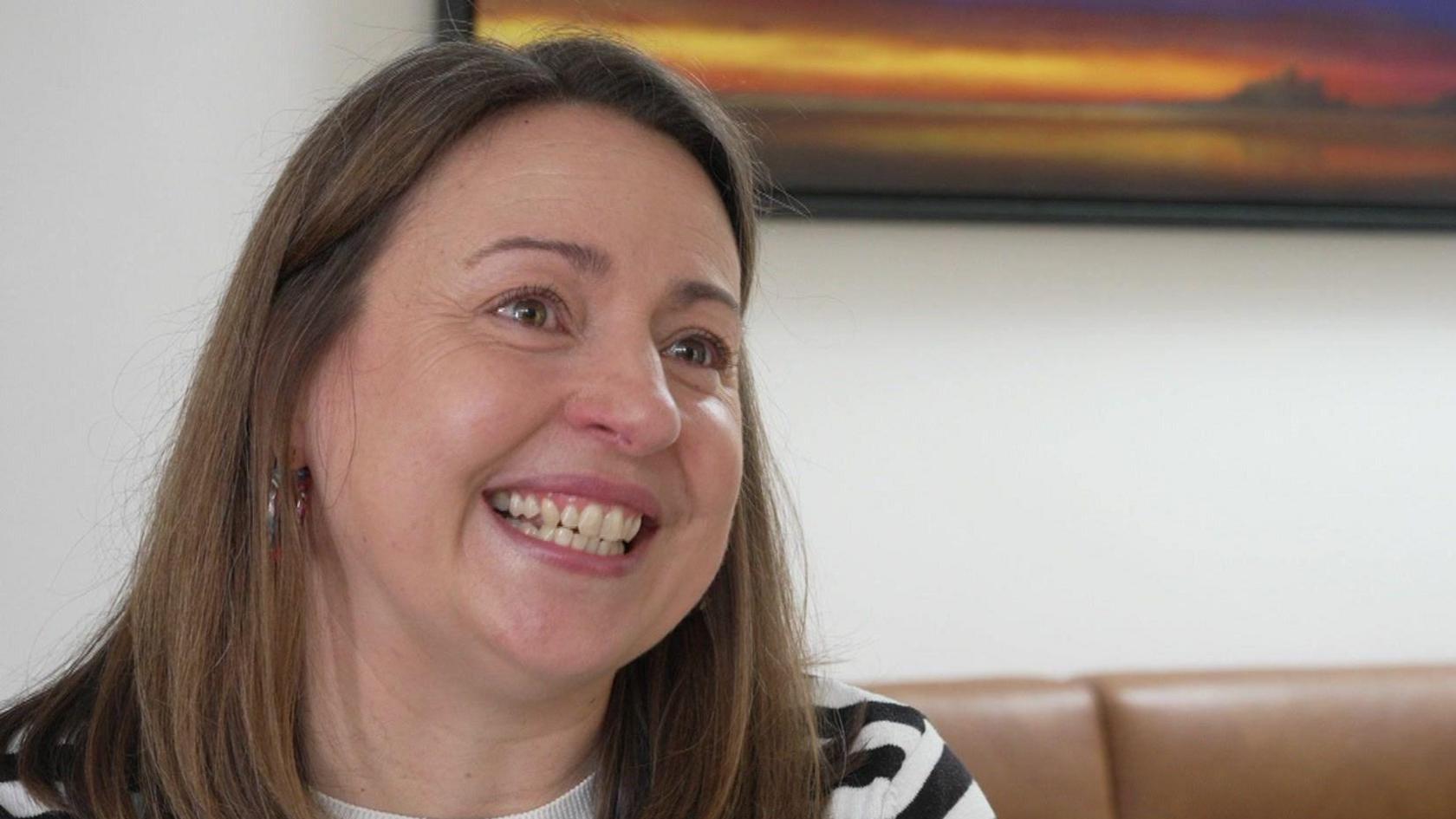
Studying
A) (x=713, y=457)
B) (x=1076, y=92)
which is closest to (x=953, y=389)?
(x=1076, y=92)

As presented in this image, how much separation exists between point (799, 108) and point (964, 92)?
22cm

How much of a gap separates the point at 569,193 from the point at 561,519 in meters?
0.23

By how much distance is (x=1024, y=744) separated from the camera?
1.67m

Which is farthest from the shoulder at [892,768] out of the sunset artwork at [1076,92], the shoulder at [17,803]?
the sunset artwork at [1076,92]

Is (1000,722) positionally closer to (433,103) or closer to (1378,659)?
(1378,659)

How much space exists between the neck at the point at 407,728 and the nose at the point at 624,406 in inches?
8.1

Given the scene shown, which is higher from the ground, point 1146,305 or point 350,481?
point 1146,305

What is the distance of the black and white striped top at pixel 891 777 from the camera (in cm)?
120

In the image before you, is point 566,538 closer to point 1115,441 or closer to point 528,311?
point 528,311

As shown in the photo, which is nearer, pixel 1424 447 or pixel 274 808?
pixel 274 808

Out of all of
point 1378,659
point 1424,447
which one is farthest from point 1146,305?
point 1378,659

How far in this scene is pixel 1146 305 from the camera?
1.90m

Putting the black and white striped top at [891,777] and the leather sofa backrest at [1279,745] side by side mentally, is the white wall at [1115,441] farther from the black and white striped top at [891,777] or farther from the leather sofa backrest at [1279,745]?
the black and white striped top at [891,777]

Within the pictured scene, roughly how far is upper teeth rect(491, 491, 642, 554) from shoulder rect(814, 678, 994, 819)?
1.19 ft
